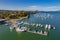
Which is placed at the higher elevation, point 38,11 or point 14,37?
point 38,11

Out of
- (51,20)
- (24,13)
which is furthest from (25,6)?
(51,20)

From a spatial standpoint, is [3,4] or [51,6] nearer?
[51,6]

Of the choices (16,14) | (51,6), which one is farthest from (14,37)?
(51,6)

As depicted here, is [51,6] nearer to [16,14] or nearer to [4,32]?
[16,14]

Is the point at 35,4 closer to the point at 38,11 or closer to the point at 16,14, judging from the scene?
the point at 38,11

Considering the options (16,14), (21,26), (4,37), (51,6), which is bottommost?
(4,37)

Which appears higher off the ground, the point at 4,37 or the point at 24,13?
the point at 24,13
